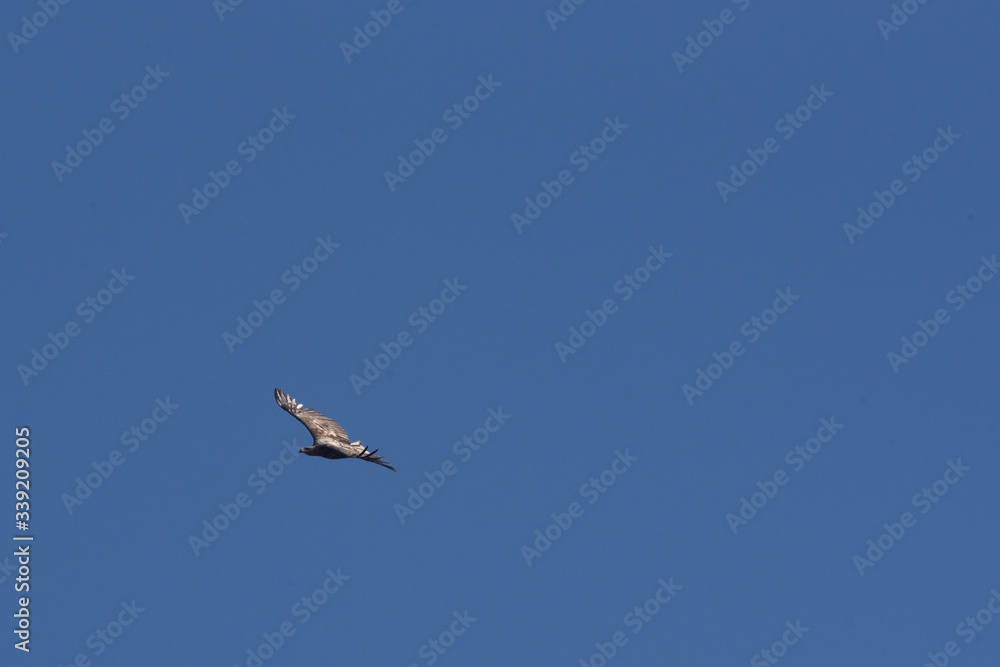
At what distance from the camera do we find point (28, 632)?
97812mm

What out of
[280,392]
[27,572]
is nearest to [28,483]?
[27,572]

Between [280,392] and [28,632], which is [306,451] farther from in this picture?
[28,632]

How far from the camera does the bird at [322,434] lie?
94938mm

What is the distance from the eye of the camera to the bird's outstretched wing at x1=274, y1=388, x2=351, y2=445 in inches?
3789

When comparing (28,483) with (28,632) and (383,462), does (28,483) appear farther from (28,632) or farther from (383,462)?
(383,462)

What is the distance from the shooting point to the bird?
94938 millimetres

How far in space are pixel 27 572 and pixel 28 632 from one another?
3.28 meters

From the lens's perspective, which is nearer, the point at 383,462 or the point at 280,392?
the point at 383,462

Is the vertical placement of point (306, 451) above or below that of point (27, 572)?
above

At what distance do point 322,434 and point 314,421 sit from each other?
167cm

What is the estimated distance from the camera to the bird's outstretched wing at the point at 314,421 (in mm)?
96250

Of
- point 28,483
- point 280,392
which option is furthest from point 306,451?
point 28,483

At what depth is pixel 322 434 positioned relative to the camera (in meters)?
96.3

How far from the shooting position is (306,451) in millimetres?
95875
